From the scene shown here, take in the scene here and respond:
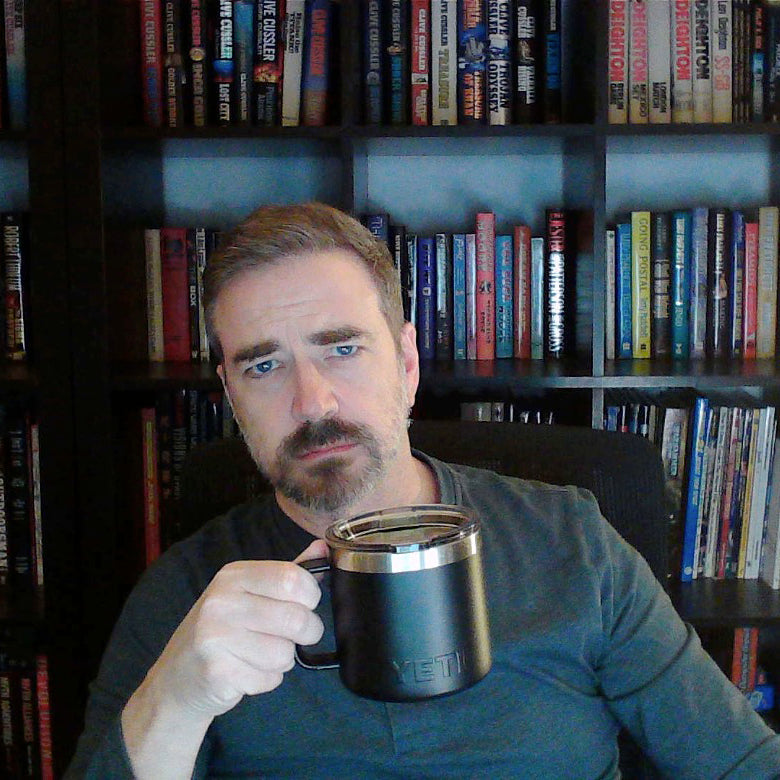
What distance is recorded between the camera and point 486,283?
73.5 inches

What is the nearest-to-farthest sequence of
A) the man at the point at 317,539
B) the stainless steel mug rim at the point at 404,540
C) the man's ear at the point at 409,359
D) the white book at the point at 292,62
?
the stainless steel mug rim at the point at 404,540 < the man at the point at 317,539 < the man's ear at the point at 409,359 < the white book at the point at 292,62

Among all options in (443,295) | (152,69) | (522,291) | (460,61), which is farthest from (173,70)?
(522,291)

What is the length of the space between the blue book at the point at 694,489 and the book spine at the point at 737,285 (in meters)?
0.14

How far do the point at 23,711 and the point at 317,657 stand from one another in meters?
1.40

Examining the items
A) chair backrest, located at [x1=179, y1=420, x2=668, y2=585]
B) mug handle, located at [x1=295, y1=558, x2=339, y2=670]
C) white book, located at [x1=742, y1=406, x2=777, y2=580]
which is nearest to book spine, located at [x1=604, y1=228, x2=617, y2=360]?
white book, located at [x1=742, y1=406, x2=777, y2=580]

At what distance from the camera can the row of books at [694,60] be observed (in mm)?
1803

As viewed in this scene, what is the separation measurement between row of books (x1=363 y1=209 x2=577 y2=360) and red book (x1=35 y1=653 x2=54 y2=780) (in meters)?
0.96

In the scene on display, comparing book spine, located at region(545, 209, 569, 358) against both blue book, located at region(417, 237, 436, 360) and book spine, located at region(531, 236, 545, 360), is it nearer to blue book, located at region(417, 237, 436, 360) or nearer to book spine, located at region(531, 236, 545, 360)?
book spine, located at region(531, 236, 545, 360)

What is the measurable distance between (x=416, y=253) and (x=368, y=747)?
3.43ft

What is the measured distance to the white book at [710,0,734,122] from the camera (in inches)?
71.1

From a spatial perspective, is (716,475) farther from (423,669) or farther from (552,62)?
(423,669)

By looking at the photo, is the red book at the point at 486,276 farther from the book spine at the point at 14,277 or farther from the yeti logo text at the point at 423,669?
the yeti logo text at the point at 423,669

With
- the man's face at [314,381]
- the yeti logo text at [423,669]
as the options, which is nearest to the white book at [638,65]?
the man's face at [314,381]

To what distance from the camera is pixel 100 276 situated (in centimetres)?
171
